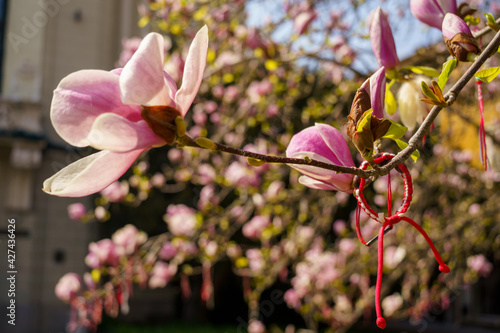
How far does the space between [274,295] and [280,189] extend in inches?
230

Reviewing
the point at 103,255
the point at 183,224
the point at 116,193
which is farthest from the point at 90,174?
the point at 116,193

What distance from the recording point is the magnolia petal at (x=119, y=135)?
14.6 inches

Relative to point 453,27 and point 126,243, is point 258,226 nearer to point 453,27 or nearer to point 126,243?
point 126,243

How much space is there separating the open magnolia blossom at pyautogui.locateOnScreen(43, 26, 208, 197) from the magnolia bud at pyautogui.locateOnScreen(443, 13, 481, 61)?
0.86 feet

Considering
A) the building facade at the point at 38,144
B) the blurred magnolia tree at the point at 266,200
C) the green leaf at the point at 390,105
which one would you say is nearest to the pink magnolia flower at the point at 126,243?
the blurred magnolia tree at the point at 266,200

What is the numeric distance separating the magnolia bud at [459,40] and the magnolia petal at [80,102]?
1.06ft

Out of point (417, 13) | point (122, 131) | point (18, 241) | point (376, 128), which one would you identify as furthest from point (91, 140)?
point (18, 241)

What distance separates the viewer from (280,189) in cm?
212

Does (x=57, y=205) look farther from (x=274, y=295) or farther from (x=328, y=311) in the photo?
(x=328, y=311)

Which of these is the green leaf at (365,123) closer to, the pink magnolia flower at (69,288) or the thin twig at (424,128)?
the thin twig at (424,128)

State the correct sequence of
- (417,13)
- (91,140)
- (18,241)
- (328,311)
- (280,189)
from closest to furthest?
(91,140) < (417,13) < (280,189) < (328,311) < (18,241)

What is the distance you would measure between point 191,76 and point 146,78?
40 millimetres

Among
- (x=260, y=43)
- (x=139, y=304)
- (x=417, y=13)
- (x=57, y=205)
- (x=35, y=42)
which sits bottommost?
(x=139, y=304)

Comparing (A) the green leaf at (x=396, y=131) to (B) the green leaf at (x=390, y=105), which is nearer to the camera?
(A) the green leaf at (x=396, y=131)
